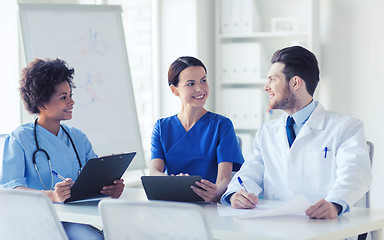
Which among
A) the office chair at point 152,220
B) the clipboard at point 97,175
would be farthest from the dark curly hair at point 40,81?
the office chair at point 152,220

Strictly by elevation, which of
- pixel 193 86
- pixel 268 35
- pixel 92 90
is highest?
pixel 268 35

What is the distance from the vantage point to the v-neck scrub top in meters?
2.19

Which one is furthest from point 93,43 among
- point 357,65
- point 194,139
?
point 357,65

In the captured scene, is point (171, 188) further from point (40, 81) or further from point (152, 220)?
point (40, 81)

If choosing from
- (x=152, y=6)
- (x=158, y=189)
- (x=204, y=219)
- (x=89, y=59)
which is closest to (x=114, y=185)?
(x=158, y=189)

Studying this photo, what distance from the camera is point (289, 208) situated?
5.65 feet

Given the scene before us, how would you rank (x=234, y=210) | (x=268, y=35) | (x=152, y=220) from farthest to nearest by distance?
(x=268, y=35)
(x=234, y=210)
(x=152, y=220)

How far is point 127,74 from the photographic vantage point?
351cm

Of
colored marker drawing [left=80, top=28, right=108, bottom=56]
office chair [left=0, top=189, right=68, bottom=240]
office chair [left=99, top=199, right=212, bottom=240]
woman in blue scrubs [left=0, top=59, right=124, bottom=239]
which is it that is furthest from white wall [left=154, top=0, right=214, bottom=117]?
office chair [left=99, top=199, right=212, bottom=240]

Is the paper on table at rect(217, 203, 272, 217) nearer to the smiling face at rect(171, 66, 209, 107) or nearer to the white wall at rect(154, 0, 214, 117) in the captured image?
the smiling face at rect(171, 66, 209, 107)

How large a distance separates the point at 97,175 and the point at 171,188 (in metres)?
0.29

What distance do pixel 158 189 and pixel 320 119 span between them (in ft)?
2.22

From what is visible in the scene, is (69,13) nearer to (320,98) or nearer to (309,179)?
(309,179)

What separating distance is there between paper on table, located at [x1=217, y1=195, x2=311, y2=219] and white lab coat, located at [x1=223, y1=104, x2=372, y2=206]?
118mm
